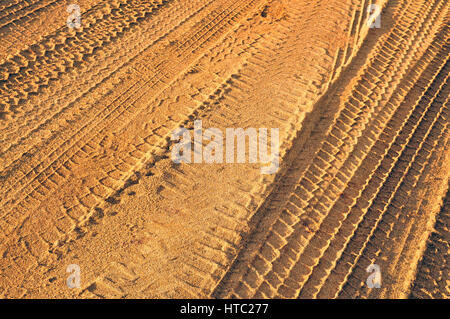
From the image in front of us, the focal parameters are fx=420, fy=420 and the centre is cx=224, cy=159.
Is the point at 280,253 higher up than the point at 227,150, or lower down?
lower down

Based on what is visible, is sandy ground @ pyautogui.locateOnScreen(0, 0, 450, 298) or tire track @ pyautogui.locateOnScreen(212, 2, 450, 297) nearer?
tire track @ pyautogui.locateOnScreen(212, 2, 450, 297)

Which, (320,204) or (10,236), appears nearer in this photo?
(10,236)

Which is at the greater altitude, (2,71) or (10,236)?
(2,71)

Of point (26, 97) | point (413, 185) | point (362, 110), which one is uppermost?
point (26, 97)

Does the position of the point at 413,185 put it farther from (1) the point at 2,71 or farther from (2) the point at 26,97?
(1) the point at 2,71

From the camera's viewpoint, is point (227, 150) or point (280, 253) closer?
point (280, 253)

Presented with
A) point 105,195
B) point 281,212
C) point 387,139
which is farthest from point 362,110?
point 105,195

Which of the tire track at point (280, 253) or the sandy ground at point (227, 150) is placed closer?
the tire track at point (280, 253)
